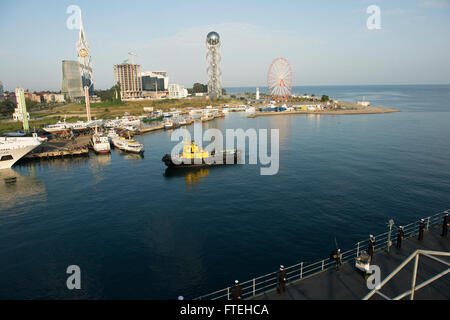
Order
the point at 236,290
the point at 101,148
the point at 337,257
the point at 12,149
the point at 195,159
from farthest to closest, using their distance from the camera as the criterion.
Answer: the point at 101,148, the point at 12,149, the point at 195,159, the point at 337,257, the point at 236,290

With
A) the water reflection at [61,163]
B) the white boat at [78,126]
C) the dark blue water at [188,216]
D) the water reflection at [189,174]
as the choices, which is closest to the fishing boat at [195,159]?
the water reflection at [189,174]

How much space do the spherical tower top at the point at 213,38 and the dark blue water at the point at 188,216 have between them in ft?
462

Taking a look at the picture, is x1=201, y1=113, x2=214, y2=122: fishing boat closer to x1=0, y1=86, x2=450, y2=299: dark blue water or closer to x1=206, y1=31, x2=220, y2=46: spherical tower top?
x1=0, y1=86, x2=450, y2=299: dark blue water

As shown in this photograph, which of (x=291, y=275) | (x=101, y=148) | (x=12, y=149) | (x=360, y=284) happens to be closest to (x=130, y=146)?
(x=101, y=148)

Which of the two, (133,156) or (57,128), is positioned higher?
(57,128)

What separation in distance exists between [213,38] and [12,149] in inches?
5743

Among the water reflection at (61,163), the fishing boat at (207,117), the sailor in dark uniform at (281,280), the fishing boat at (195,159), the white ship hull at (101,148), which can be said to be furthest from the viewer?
the fishing boat at (207,117)

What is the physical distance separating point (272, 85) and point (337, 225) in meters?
108

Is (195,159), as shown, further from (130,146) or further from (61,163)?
(61,163)

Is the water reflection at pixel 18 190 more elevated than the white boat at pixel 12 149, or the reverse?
the white boat at pixel 12 149

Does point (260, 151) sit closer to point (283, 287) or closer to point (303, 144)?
point (303, 144)

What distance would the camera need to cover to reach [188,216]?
27422 millimetres

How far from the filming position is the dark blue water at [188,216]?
19.0 metres

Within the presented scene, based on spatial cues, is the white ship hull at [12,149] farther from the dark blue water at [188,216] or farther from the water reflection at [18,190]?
the water reflection at [18,190]
